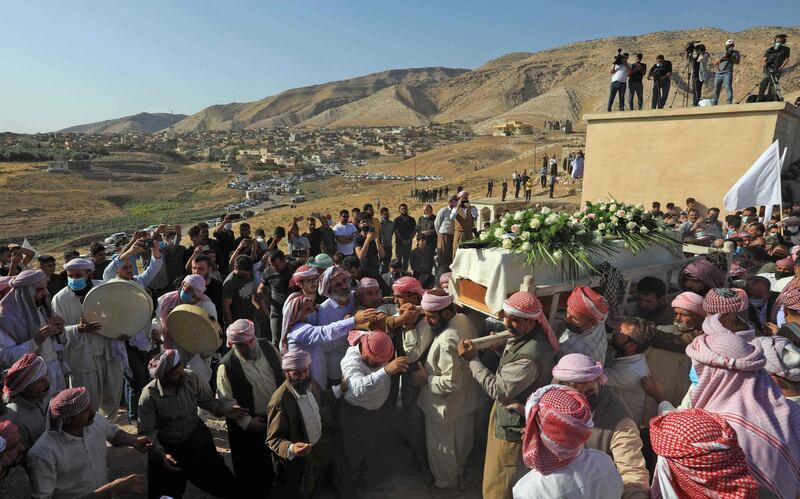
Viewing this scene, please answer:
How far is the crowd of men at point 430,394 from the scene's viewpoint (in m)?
2.39

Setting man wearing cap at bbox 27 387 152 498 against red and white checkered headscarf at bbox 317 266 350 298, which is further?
red and white checkered headscarf at bbox 317 266 350 298

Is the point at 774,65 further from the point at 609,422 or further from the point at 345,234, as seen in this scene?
the point at 609,422

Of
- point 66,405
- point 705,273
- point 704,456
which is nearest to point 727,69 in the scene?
point 705,273

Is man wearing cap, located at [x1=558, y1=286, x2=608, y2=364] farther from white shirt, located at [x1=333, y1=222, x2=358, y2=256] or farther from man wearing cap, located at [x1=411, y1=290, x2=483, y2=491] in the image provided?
white shirt, located at [x1=333, y1=222, x2=358, y2=256]

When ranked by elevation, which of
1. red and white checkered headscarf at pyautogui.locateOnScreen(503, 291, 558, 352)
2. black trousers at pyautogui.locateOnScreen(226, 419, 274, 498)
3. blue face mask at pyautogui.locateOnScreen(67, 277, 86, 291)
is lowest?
black trousers at pyautogui.locateOnScreen(226, 419, 274, 498)

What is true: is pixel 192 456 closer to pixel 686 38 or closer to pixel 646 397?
pixel 646 397

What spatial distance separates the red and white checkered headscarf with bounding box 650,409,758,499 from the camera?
2.04 meters

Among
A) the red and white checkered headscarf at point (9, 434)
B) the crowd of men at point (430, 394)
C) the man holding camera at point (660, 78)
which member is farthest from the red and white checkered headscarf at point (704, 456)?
the man holding camera at point (660, 78)

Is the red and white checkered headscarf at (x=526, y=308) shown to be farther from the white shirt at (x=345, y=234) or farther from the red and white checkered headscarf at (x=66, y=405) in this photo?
the white shirt at (x=345, y=234)

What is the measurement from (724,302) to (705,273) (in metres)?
0.94

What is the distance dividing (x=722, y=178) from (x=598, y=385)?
1093 centimetres

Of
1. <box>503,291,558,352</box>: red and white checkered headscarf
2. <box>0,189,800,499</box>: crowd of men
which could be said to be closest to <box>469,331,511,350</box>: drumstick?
<box>0,189,800,499</box>: crowd of men

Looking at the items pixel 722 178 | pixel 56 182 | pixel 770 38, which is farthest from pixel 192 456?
pixel 770 38

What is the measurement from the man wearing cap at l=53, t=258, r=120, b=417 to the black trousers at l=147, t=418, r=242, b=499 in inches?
57.9
